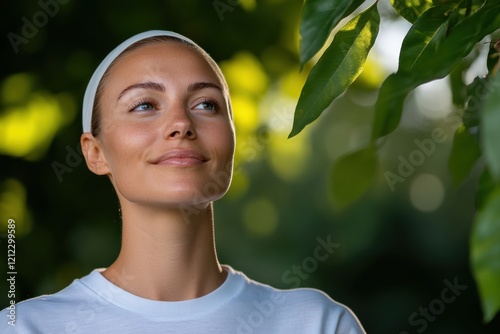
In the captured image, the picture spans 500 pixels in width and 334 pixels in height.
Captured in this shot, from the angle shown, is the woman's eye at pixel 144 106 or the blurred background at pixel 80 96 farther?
the blurred background at pixel 80 96

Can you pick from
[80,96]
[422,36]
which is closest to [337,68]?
[422,36]

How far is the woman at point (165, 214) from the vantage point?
1469 mm

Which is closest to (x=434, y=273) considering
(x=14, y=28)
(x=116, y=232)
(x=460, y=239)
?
(x=460, y=239)

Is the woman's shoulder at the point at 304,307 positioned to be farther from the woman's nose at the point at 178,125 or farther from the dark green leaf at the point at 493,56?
the dark green leaf at the point at 493,56

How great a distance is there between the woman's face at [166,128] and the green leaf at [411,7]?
20.9 inches

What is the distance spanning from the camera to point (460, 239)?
5438mm

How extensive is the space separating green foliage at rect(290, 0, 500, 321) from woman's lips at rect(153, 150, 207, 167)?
1.56 feet

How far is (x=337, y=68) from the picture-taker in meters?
0.94

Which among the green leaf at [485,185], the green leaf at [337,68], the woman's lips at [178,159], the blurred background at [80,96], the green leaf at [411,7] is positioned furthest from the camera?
the blurred background at [80,96]

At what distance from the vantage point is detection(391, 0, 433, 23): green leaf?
3.34 feet

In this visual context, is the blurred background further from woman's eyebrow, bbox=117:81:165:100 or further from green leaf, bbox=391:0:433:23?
green leaf, bbox=391:0:433:23

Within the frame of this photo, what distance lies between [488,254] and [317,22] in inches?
11.2

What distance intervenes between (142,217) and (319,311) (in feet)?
1.14

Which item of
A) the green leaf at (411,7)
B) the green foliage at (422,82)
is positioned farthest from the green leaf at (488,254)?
the green leaf at (411,7)
